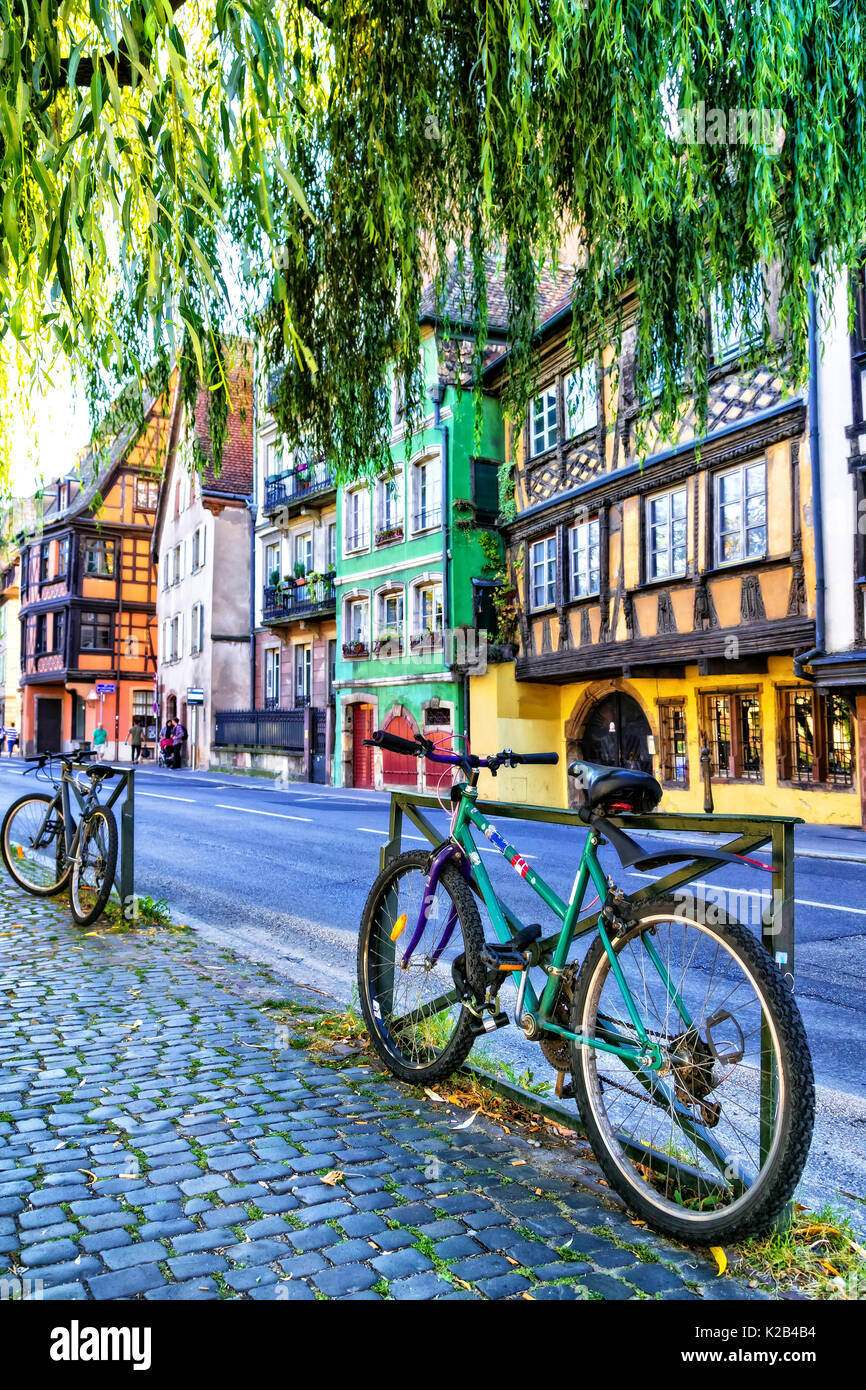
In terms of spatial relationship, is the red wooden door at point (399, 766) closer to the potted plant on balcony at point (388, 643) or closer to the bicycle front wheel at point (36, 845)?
the potted plant on balcony at point (388, 643)

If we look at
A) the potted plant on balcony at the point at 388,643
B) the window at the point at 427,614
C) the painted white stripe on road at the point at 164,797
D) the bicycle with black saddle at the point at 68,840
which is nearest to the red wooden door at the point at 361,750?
the potted plant on balcony at the point at 388,643

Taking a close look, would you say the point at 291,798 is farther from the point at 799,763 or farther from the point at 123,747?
the point at 123,747

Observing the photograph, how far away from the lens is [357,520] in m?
29.1

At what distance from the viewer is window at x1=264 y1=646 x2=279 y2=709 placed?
34.4 metres

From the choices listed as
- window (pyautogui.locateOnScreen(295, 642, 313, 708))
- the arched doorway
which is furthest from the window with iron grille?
the arched doorway

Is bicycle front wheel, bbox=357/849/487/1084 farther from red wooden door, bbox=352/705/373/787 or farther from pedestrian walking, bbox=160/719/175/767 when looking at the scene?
pedestrian walking, bbox=160/719/175/767

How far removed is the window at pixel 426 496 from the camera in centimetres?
2531

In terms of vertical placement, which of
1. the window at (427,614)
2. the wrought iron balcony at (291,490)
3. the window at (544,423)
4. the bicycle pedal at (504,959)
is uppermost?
the wrought iron balcony at (291,490)

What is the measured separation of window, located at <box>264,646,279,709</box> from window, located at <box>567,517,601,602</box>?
16073mm

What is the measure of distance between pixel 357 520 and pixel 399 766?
7911 millimetres

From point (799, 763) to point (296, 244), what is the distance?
13.6m

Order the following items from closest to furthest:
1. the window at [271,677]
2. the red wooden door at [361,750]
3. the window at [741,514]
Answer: the window at [741,514], the red wooden door at [361,750], the window at [271,677]

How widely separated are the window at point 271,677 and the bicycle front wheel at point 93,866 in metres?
27.5
